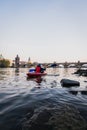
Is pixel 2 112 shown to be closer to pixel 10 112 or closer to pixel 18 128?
pixel 10 112

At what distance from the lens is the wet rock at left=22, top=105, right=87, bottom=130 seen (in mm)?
5828

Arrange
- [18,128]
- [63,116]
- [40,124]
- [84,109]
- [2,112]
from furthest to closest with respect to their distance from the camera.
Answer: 1. [84,109]
2. [2,112]
3. [63,116]
4. [40,124]
5. [18,128]

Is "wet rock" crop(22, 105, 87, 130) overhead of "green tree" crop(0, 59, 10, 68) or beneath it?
beneath

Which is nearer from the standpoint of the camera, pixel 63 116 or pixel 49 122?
pixel 49 122

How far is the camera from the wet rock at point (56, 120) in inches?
229

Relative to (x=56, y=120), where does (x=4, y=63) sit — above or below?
above

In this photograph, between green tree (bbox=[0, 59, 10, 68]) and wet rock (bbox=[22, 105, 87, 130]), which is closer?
wet rock (bbox=[22, 105, 87, 130])

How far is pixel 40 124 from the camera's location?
608 cm

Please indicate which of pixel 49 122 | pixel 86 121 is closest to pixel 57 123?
pixel 49 122

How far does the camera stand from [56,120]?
6.42 m

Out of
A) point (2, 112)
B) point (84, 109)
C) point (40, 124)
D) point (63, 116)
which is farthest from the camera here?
point (84, 109)

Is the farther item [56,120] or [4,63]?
[4,63]

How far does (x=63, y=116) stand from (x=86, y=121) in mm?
950

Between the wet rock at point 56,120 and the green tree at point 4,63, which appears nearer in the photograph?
the wet rock at point 56,120
